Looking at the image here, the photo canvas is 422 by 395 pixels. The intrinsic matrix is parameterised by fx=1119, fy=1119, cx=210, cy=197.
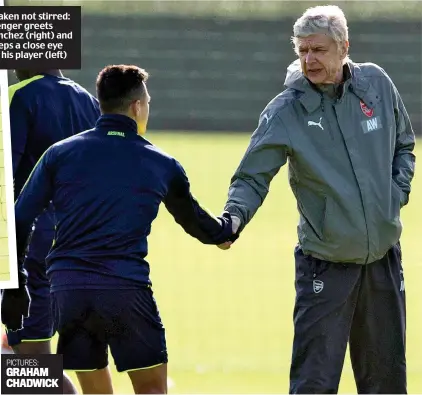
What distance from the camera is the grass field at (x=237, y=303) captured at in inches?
252

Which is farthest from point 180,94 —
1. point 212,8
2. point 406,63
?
point 406,63

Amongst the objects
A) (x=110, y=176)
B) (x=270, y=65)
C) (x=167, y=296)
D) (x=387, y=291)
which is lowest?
(x=167, y=296)

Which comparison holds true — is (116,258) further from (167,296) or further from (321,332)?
(167,296)

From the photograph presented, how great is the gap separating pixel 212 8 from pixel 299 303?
1836 cm

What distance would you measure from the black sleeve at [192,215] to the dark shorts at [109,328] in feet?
1.27

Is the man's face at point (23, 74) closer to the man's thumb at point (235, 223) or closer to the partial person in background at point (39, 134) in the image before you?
the partial person in background at point (39, 134)

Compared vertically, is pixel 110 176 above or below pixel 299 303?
above

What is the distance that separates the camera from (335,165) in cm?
462

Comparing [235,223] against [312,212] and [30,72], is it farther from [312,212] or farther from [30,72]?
[30,72]

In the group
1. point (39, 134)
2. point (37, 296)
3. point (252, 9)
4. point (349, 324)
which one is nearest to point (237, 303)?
point (37, 296)

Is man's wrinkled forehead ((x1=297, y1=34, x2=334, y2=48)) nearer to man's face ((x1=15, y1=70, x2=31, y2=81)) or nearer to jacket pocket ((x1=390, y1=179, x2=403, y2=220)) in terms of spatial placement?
jacket pocket ((x1=390, y1=179, x2=403, y2=220))

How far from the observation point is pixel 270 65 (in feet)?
74.2

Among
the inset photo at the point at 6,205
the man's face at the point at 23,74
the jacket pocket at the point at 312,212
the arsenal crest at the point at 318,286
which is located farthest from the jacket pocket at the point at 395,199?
the man's face at the point at 23,74

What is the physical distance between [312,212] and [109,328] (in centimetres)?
99
